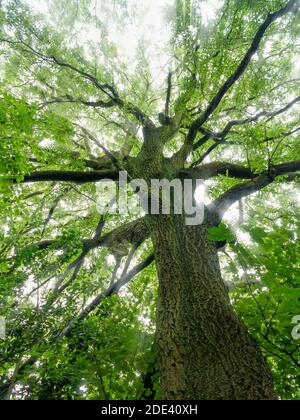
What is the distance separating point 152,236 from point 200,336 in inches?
67.7

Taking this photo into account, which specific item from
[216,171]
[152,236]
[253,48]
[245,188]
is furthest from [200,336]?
[253,48]

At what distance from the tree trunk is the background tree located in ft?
0.04

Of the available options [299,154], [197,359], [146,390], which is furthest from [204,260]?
[299,154]

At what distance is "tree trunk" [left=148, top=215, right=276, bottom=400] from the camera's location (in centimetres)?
206

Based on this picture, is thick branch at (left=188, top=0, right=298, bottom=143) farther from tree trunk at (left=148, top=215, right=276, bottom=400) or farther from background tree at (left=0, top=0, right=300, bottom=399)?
tree trunk at (left=148, top=215, right=276, bottom=400)

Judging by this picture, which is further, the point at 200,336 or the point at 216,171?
the point at 216,171

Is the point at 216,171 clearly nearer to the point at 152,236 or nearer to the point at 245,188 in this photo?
the point at 245,188

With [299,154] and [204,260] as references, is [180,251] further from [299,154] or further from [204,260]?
[299,154]

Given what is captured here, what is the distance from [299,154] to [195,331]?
370 centimetres

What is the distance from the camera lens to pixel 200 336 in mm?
2441

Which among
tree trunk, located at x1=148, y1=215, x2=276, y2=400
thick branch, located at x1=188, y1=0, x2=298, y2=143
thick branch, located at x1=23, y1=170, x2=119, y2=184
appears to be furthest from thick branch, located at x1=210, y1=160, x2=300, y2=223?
thick branch, located at x1=23, y1=170, x2=119, y2=184

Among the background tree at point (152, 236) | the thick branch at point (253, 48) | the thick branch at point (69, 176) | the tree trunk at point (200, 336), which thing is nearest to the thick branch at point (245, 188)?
the background tree at point (152, 236)

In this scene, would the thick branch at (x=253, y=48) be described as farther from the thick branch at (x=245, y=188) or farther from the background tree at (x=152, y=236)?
the thick branch at (x=245, y=188)

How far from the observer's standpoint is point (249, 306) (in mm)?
2496
